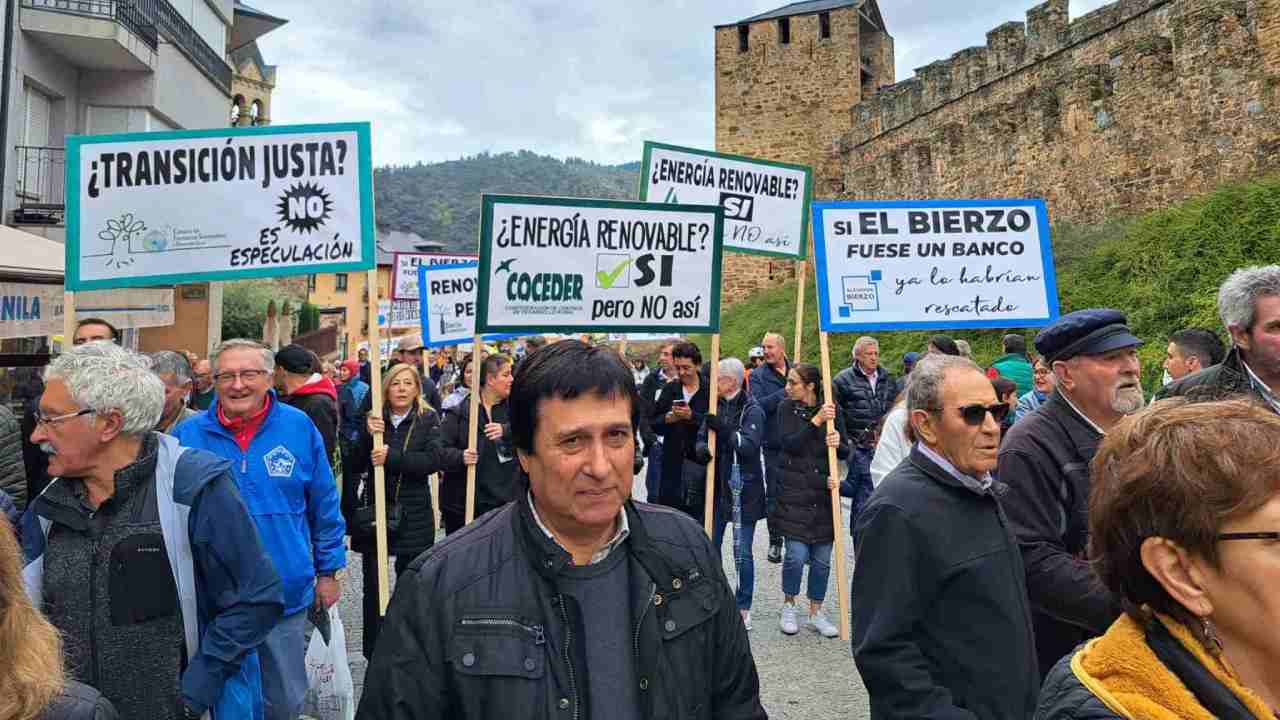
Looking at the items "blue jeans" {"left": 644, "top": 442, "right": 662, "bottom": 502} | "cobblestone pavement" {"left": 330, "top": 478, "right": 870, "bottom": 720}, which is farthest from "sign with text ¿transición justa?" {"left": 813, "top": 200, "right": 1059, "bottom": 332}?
"blue jeans" {"left": 644, "top": 442, "right": 662, "bottom": 502}

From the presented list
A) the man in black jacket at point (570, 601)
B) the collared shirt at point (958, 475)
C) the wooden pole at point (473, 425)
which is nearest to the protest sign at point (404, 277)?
the wooden pole at point (473, 425)

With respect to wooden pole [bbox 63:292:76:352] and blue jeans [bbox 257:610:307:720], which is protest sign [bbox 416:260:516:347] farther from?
blue jeans [bbox 257:610:307:720]

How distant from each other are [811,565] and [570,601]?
5.14 meters

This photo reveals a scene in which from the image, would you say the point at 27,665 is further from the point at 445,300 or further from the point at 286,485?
the point at 445,300

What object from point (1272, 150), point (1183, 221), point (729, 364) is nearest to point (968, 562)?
point (729, 364)

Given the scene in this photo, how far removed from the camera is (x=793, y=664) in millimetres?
5996

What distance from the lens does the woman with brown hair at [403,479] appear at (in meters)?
5.84

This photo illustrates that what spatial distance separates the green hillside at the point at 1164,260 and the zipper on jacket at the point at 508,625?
10987 millimetres

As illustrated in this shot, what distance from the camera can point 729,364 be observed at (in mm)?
7766

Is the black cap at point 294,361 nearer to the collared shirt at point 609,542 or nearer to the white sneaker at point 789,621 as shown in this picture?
the white sneaker at point 789,621

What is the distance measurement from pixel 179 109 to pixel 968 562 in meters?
20.1

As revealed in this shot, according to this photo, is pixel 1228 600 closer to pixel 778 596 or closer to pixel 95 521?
pixel 95 521

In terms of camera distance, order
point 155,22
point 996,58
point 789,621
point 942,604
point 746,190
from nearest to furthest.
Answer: point 942,604 → point 789,621 → point 746,190 → point 155,22 → point 996,58

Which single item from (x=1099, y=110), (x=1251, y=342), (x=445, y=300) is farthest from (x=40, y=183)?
(x=1099, y=110)
